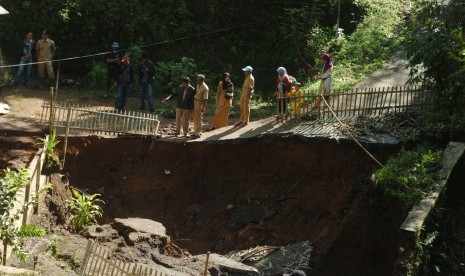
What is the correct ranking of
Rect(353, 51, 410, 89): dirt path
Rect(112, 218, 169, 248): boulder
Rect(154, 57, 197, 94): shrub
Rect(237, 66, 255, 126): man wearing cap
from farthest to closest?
Rect(154, 57, 197, 94): shrub, Rect(353, 51, 410, 89): dirt path, Rect(237, 66, 255, 126): man wearing cap, Rect(112, 218, 169, 248): boulder

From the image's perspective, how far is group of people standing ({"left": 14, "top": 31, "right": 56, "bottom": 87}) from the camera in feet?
66.2

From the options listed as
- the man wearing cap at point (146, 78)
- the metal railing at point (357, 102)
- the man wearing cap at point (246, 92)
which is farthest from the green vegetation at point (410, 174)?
the man wearing cap at point (146, 78)

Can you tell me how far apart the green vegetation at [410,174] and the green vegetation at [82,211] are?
6062mm

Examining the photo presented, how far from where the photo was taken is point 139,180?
17.5m

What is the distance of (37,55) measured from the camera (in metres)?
20.8

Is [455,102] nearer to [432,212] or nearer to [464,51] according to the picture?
[464,51]

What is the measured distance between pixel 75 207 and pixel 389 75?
9464 millimetres

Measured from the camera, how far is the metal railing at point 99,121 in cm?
1691

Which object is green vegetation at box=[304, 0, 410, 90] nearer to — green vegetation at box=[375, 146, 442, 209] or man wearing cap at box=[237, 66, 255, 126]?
man wearing cap at box=[237, 66, 255, 126]

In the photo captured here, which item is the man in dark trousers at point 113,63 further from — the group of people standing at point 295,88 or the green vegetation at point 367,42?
the green vegetation at point 367,42

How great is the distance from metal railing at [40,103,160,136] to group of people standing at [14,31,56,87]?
318cm

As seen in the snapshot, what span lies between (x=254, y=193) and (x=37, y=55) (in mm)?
8113

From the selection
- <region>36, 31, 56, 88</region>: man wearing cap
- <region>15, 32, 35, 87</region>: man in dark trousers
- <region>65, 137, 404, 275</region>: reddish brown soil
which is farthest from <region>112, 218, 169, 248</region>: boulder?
<region>36, 31, 56, 88</region>: man wearing cap

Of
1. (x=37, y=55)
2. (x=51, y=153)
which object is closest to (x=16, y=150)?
(x=51, y=153)
